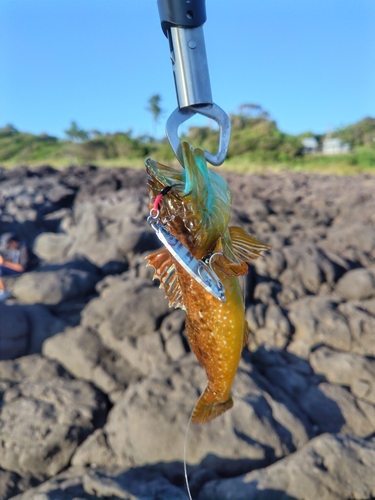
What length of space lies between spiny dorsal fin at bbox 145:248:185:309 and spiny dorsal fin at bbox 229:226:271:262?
29 centimetres

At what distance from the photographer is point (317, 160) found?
25172 mm

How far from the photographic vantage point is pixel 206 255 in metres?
1.44

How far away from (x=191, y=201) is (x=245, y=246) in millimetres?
394

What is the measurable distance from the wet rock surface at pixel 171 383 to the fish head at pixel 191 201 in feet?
8.19

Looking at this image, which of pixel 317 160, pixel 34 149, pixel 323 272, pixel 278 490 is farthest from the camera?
pixel 34 149

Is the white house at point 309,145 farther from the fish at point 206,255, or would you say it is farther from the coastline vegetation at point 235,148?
the fish at point 206,255

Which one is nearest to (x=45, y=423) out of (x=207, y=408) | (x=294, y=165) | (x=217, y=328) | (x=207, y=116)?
(x=207, y=408)

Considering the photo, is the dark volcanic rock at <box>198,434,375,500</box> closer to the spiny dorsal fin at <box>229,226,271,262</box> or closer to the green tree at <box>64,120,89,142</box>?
the spiny dorsal fin at <box>229,226,271,262</box>

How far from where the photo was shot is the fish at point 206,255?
134 centimetres

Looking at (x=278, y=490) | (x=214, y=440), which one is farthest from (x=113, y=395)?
(x=278, y=490)

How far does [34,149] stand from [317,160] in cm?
2252

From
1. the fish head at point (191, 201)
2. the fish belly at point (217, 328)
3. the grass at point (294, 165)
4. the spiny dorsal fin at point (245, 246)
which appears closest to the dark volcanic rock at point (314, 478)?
the fish belly at point (217, 328)

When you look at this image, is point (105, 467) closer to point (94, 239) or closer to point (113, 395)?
point (113, 395)

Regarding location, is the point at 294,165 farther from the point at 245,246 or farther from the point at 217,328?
the point at 217,328
